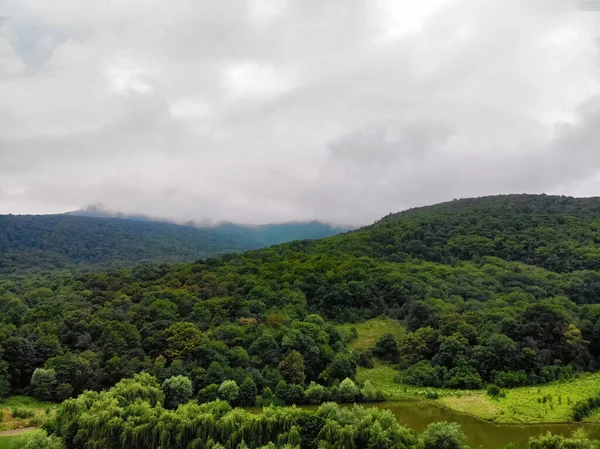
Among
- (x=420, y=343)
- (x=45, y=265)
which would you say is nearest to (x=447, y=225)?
(x=420, y=343)

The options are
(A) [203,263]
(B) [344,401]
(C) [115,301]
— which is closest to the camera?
(B) [344,401]

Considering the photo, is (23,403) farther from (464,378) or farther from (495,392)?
(495,392)

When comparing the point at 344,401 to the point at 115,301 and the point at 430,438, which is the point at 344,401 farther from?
the point at 115,301

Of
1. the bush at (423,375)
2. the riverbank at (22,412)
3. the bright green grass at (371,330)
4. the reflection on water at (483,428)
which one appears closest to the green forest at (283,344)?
the bush at (423,375)

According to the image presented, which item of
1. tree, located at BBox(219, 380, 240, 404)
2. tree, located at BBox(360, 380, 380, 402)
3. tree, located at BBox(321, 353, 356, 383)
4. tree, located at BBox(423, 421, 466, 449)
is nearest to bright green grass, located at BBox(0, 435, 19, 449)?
tree, located at BBox(219, 380, 240, 404)

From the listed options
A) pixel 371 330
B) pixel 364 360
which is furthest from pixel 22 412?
pixel 371 330

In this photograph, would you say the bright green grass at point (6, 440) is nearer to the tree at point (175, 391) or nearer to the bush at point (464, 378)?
the tree at point (175, 391)
